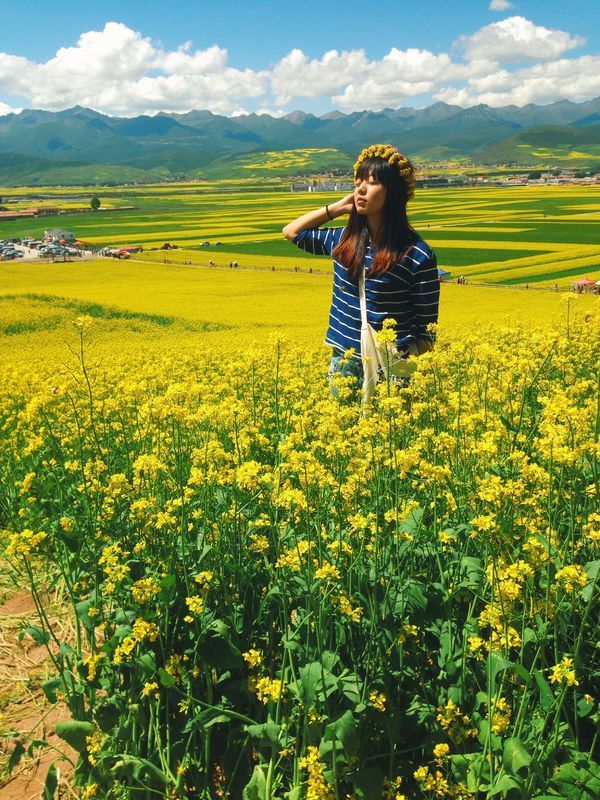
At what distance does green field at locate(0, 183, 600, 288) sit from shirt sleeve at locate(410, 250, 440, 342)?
92.2ft

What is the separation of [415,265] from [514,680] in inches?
111

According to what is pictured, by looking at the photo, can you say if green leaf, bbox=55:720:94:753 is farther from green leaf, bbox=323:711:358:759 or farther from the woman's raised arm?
the woman's raised arm

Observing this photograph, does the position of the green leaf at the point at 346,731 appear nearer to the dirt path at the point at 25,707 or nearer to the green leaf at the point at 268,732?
the green leaf at the point at 268,732

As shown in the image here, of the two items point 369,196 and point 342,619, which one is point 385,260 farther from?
point 342,619

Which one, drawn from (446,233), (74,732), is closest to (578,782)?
(74,732)

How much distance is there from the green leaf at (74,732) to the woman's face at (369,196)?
3486mm

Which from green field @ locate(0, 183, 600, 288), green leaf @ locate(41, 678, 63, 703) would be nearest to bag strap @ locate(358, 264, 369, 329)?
green leaf @ locate(41, 678, 63, 703)

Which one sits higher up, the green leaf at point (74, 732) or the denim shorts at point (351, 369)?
the denim shorts at point (351, 369)

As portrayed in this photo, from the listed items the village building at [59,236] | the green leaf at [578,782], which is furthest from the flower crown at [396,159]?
the village building at [59,236]

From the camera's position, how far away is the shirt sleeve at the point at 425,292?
4.52 m

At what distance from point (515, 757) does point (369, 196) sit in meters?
3.44

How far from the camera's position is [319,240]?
5117mm

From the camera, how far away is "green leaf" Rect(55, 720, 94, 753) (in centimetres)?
259

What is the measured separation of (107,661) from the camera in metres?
2.85
